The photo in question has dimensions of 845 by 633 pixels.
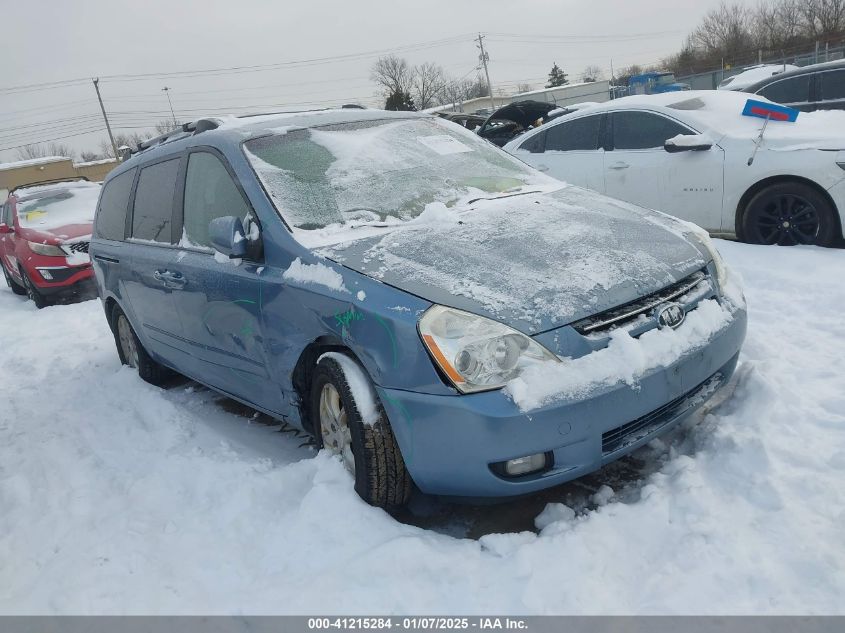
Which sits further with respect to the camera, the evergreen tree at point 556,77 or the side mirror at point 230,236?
the evergreen tree at point 556,77

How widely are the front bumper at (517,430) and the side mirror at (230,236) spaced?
3.35 feet

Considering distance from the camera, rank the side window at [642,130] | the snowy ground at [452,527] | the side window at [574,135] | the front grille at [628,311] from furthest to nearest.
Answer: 1. the side window at [574,135]
2. the side window at [642,130]
3. the front grille at [628,311]
4. the snowy ground at [452,527]

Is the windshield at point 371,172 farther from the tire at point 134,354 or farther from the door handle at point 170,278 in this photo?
the tire at point 134,354

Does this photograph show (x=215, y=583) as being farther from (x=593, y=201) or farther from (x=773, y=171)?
(x=773, y=171)

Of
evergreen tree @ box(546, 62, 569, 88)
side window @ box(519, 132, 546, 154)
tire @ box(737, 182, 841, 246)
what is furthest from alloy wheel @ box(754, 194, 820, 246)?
evergreen tree @ box(546, 62, 569, 88)

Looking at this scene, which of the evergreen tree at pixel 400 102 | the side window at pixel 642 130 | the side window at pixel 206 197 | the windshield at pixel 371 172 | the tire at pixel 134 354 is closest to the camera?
the windshield at pixel 371 172

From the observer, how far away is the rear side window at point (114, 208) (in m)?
4.65

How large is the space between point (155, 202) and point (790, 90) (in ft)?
28.2

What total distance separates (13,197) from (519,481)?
1045 centimetres

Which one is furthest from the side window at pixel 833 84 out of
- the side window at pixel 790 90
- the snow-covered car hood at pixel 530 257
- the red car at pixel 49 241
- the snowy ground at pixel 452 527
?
the red car at pixel 49 241

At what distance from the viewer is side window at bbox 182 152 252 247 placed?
10.6ft

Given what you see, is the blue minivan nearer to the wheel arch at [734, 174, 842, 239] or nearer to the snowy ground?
the snowy ground

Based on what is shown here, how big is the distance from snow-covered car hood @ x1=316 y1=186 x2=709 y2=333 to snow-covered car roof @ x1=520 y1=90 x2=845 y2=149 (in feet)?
10.1

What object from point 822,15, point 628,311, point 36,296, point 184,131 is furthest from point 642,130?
point 822,15
